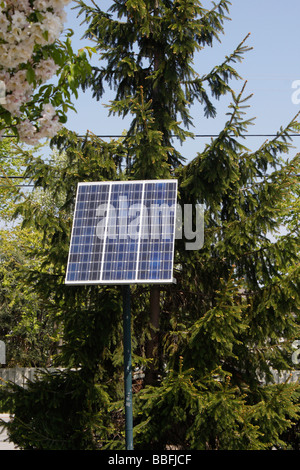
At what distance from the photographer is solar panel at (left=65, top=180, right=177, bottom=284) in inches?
331

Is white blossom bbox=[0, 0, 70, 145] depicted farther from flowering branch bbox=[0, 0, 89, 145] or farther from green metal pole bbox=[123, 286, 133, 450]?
green metal pole bbox=[123, 286, 133, 450]

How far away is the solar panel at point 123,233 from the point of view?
841 cm

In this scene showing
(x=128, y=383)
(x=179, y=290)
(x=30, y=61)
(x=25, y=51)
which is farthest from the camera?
(x=179, y=290)

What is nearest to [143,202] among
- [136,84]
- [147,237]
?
[147,237]

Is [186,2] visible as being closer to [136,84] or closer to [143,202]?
[136,84]

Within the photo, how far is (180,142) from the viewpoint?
39.1ft

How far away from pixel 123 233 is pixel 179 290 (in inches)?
117

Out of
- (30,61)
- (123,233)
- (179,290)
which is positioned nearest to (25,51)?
(30,61)

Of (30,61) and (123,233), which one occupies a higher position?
(30,61)

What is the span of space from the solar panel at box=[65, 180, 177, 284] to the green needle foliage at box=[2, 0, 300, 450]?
4.49 feet

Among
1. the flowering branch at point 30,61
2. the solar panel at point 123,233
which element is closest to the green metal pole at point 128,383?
the solar panel at point 123,233

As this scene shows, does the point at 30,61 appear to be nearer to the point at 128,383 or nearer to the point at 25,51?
the point at 25,51

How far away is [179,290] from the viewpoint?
11.5 m

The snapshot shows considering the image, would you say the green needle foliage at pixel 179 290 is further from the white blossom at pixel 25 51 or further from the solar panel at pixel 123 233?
the white blossom at pixel 25 51
